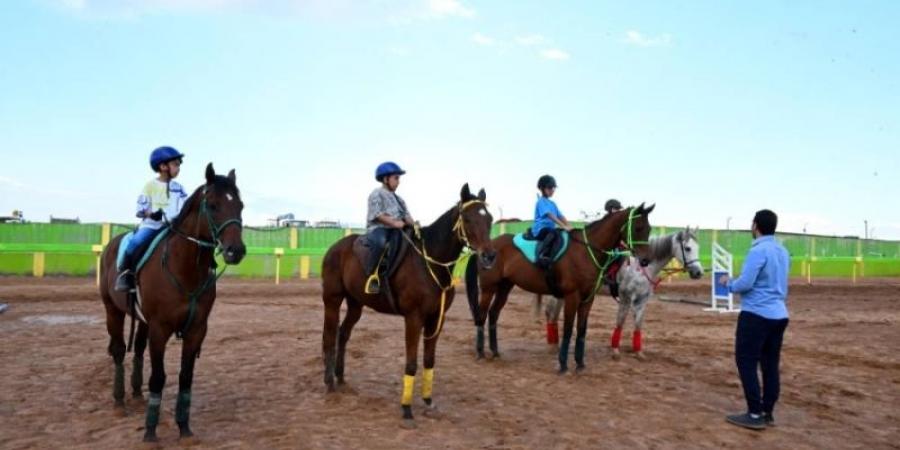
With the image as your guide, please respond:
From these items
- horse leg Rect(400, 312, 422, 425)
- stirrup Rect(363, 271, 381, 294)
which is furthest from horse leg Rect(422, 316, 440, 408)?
stirrup Rect(363, 271, 381, 294)

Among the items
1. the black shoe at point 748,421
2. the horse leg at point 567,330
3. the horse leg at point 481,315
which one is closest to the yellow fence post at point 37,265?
the horse leg at point 481,315

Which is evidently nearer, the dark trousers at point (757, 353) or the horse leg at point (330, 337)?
the dark trousers at point (757, 353)

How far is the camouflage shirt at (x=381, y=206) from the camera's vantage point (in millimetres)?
7328

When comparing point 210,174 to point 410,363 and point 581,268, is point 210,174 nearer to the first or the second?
point 410,363

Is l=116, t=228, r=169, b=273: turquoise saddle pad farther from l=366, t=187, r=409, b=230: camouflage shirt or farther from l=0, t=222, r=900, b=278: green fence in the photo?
l=0, t=222, r=900, b=278: green fence

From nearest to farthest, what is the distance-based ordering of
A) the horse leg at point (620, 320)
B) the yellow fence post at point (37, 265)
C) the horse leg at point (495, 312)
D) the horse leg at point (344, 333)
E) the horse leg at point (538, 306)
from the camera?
the horse leg at point (344, 333)
the horse leg at point (495, 312)
the horse leg at point (620, 320)
the horse leg at point (538, 306)
the yellow fence post at point (37, 265)

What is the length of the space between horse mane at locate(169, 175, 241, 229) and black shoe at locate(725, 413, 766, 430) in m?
5.62

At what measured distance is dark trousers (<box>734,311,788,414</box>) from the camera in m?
6.55

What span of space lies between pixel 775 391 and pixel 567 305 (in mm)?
3409

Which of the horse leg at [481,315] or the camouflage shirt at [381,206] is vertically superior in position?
the camouflage shirt at [381,206]

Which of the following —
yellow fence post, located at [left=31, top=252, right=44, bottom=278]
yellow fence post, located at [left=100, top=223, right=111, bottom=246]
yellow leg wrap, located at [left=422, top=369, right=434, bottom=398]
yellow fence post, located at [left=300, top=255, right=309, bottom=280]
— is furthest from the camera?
yellow fence post, located at [left=300, top=255, right=309, bottom=280]

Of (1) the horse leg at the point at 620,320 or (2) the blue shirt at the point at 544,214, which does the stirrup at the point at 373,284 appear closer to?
(2) the blue shirt at the point at 544,214

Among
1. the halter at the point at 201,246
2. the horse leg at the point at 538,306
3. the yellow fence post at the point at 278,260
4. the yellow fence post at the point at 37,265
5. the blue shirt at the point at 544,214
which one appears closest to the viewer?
the halter at the point at 201,246

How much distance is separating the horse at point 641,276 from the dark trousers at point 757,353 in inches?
153
